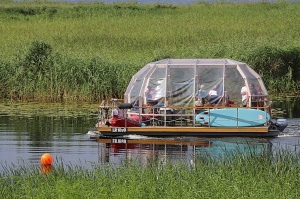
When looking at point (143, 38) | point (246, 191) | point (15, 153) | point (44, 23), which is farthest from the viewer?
point (44, 23)

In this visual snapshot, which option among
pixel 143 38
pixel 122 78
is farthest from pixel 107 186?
pixel 143 38

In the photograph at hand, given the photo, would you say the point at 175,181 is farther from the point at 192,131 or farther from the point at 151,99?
the point at 151,99

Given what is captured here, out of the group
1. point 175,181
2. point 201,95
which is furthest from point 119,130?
point 175,181

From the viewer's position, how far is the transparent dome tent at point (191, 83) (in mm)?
32156

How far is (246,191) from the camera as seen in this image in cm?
Result: 1783

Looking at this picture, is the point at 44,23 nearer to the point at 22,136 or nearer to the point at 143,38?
the point at 143,38

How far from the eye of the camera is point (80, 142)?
29.9 metres

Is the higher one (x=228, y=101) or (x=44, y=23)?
(x=44, y=23)

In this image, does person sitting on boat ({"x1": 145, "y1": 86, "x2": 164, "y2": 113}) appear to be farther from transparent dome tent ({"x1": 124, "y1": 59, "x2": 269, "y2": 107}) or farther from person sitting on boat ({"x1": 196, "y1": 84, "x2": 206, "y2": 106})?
person sitting on boat ({"x1": 196, "y1": 84, "x2": 206, "y2": 106})

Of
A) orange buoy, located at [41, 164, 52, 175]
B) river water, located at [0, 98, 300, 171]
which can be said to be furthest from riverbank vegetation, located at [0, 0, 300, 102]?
orange buoy, located at [41, 164, 52, 175]

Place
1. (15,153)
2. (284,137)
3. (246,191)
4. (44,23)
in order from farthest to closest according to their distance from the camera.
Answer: (44,23), (284,137), (15,153), (246,191)

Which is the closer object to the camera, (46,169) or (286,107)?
(46,169)

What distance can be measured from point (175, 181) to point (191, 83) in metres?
13.6

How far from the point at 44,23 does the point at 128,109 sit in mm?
27858
